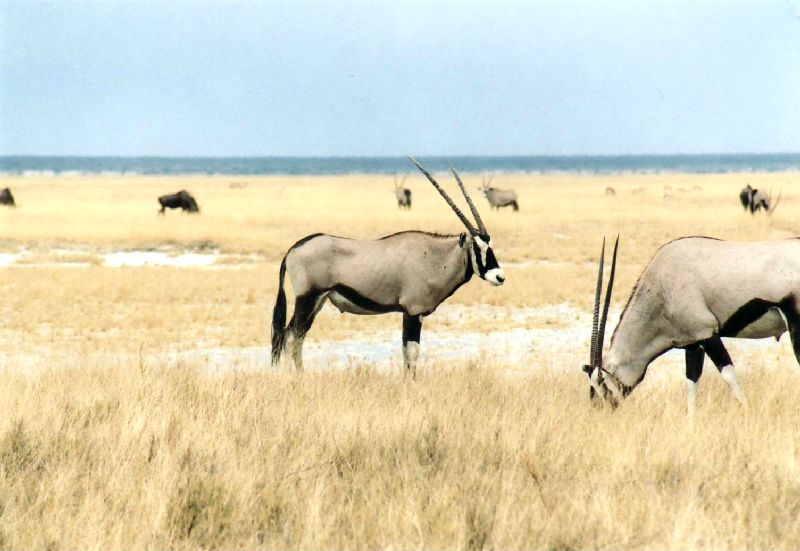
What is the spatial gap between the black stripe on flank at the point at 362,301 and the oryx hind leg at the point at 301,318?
7.2 inches

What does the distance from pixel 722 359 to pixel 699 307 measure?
0.38 metres

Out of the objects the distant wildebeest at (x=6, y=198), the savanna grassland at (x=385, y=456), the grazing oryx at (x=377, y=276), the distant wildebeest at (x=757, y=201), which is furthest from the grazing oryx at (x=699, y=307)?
the distant wildebeest at (x=6, y=198)

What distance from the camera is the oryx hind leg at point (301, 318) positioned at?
7.99 m

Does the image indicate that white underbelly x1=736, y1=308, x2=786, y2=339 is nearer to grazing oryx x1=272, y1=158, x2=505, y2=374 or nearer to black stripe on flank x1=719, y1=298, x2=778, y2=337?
black stripe on flank x1=719, y1=298, x2=778, y2=337

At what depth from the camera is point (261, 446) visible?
17.5 ft

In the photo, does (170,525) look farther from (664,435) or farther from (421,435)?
(664,435)

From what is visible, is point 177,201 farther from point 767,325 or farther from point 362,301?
point 767,325

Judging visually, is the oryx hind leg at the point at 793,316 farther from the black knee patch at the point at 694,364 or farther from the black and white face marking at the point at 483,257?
the black and white face marking at the point at 483,257

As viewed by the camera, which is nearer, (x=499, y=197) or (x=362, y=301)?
(x=362, y=301)

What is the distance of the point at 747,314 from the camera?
6.09 m

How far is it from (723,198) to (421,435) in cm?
4515

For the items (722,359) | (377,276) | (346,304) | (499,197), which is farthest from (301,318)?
(499,197)

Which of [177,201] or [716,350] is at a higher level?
[716,350]

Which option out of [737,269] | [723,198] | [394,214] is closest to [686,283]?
[737,269]
